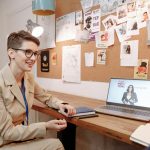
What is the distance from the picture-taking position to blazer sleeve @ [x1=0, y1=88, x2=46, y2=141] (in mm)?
1246

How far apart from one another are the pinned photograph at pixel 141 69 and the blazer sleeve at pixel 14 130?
798 millimetres

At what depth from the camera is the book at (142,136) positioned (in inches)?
39.5

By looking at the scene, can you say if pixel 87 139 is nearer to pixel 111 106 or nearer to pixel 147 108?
pixel 111 106

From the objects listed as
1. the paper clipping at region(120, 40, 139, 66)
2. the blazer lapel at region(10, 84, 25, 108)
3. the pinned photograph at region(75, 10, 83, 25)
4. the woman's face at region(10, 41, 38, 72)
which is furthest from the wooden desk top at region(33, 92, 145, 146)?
the pinned photograph at region(75, 10, 83, 25)

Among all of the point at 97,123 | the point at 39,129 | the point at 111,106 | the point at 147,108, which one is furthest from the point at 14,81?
the point at 147,108

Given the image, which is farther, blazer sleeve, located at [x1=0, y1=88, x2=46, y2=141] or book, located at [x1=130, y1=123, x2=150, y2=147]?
blazer sleeve, located at [x1=0, y1=88, x2=46, y2=141]

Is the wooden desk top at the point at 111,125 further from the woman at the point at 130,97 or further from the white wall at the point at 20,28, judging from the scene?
the white wall at the point at 20,28

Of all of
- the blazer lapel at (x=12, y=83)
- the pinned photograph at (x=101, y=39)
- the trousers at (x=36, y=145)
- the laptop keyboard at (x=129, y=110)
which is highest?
the pinned photograph at (x=101, y=39)

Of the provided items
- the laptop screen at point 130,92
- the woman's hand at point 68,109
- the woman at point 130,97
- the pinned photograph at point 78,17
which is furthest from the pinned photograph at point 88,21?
the woman's hand at point 68,109

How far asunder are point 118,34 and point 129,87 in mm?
453

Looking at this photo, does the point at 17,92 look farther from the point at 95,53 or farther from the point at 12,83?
the point at 95,53

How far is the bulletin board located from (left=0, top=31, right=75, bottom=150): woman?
0.55 meters

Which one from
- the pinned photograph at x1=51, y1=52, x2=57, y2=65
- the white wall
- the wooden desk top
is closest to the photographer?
the wooden desk top

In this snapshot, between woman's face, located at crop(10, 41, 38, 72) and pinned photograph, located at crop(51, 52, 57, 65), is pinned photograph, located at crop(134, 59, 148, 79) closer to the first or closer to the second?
woman's face, located at crop(10, 41, 38, 72)
